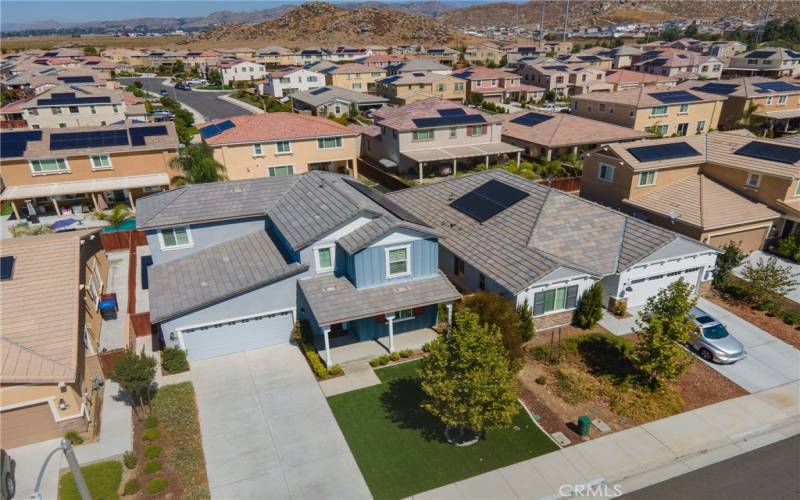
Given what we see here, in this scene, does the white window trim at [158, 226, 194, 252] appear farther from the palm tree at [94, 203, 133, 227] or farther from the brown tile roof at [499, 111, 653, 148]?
the brown tile roof at [499, 111, 653, 148]

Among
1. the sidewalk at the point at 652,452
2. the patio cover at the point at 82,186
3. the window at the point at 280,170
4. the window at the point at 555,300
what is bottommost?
the sidewalk at the point at 652,452

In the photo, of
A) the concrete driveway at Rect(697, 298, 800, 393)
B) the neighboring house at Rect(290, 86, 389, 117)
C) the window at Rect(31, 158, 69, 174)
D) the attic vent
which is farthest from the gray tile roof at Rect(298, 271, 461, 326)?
the neighboring house at Rect(290, 86, 389, 117)

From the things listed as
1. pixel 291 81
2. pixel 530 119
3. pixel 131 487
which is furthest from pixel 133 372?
pixel 291 81

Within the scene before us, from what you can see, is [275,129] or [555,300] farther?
[275,129]

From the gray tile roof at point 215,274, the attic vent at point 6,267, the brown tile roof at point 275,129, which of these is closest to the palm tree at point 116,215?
the brown tile roof at point 275,129

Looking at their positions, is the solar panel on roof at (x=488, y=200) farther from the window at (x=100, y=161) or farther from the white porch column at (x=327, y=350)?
the window at (x=100, y=161)

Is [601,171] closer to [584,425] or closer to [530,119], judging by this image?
[530,119]
